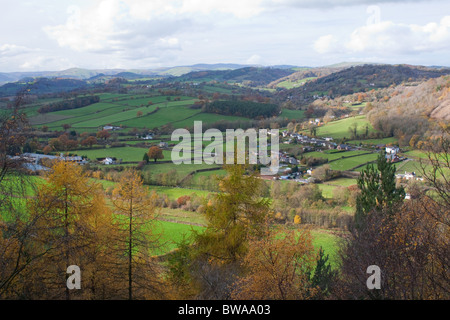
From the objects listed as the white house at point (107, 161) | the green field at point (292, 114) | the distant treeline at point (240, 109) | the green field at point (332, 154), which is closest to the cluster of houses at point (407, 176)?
the green field at point (332, 154)

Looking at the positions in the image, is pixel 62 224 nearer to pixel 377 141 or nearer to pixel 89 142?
pixel 89 142

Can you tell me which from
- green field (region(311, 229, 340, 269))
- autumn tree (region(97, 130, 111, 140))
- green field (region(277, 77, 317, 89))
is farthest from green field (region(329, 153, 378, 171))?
green field (region(277, 77, 317, 89))

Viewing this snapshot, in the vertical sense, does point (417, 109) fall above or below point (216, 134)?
above

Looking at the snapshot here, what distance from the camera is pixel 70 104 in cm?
8338

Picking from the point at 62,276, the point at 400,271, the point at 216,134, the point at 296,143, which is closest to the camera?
the point at 400,271

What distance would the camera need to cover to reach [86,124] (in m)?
69.2

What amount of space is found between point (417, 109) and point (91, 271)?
8103 centimetres

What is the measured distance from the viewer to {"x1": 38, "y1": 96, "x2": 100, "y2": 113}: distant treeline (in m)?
76.9

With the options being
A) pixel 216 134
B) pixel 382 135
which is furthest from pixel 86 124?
pixel 382 135

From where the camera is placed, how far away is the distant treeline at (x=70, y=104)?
3028 inches

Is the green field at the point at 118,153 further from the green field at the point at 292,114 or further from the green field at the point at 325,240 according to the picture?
the green field at the point at 292,114

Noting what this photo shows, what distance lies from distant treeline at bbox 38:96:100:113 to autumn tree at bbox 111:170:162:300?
75.3 meters

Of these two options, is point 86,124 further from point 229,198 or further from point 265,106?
point 229,198
